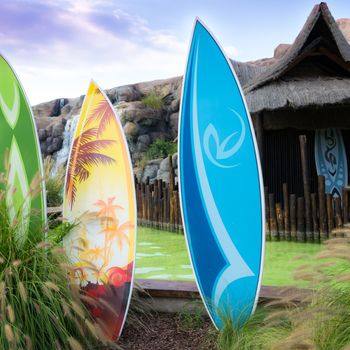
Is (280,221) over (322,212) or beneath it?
beneath

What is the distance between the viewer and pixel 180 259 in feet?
21.7

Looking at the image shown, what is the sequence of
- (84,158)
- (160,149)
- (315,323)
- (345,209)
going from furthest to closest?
(160,149), (345,209), (84,158), (315,323)

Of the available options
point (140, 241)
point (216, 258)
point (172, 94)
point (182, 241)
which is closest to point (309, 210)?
point (182, 241)

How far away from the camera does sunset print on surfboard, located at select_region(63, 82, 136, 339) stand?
10.9ft

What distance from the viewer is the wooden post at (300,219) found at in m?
7.57

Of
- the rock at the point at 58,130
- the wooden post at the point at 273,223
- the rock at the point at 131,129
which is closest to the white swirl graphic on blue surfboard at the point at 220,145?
the wooden post at the point at 273,223

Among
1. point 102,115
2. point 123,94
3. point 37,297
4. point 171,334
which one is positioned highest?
point 123,94

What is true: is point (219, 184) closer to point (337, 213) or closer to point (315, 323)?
point (315, 323)

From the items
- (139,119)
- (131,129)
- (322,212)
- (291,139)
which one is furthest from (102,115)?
(139,119)

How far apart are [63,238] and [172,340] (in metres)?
0.92

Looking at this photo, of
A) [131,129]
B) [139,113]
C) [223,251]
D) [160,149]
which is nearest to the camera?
[223,251]

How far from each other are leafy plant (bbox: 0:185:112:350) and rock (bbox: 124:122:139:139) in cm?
1649

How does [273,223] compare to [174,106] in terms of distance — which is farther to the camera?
[174,106]

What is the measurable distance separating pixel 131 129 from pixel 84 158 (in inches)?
635
